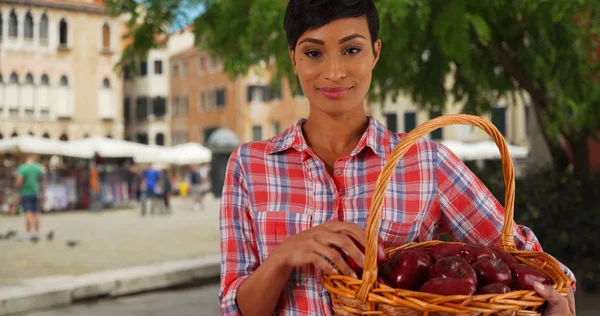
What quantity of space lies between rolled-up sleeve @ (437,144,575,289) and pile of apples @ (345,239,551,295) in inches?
9.6

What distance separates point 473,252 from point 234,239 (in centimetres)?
52

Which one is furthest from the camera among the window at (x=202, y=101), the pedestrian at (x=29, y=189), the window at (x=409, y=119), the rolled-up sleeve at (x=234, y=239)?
the window at (x=202, y=101)

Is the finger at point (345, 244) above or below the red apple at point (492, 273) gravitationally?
above

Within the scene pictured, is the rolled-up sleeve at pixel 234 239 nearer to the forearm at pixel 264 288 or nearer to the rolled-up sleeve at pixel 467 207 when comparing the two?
the forearm at pixel 264 288

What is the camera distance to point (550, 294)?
4.35 ft

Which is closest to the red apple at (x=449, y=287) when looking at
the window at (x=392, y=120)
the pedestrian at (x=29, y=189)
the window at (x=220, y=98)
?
the pedestrian at (x=29, y=189)

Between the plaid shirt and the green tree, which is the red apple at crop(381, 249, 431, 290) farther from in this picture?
the green tree

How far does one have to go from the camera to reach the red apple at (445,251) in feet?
4.86

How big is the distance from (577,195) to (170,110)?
52.2 meters

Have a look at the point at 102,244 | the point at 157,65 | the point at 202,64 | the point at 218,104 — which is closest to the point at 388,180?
the point at 102,244

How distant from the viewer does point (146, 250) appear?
1211 centimetres

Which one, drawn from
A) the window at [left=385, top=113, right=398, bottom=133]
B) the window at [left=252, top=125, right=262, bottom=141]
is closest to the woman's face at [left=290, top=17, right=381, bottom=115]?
the window at [left=385, top=113, right=398, bottom=133]

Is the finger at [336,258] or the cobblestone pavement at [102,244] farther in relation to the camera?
the cobblestone pavement at [102,244]

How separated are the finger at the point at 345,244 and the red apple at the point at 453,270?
0.14 metres
